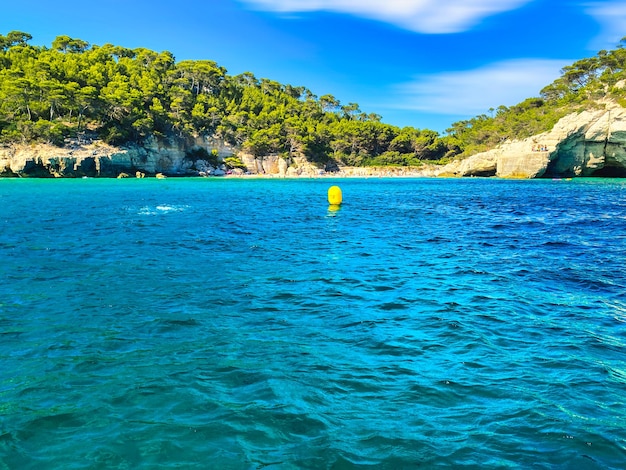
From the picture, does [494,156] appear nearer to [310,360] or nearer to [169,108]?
[169,108]

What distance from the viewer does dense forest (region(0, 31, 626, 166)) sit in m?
79.8

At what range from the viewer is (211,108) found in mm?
112812

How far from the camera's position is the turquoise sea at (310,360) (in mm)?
4375

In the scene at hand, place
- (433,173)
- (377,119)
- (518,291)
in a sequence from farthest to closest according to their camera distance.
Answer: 1. (377,119)
2. (433,173)
3. (518,291)

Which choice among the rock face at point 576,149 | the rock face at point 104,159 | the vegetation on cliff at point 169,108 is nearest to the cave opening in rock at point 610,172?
the rock face at point 576,149

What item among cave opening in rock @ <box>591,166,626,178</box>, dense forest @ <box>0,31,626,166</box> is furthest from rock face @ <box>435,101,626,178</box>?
dense forest @ <box>0,31,626,166</box>

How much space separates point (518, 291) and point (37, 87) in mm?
94270

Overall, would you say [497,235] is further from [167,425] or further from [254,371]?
[167,425]

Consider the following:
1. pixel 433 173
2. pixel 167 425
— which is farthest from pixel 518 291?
pixel 433 173

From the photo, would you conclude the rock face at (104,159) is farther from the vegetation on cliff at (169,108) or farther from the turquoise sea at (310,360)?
the turquoise sea at (310,360)

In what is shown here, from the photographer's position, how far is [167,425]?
4.72m

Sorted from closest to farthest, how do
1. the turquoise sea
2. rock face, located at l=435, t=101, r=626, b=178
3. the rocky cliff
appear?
the turquoise sea
rock face, located at l=435, t=101, r=626, b=178
the rocky cliff

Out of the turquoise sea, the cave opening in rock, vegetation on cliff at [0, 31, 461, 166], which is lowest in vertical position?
the turquoise sea

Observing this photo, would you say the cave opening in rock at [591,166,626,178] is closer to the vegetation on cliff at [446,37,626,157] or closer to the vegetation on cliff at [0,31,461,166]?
the vegetation on cliff at [446,37,626,157]
